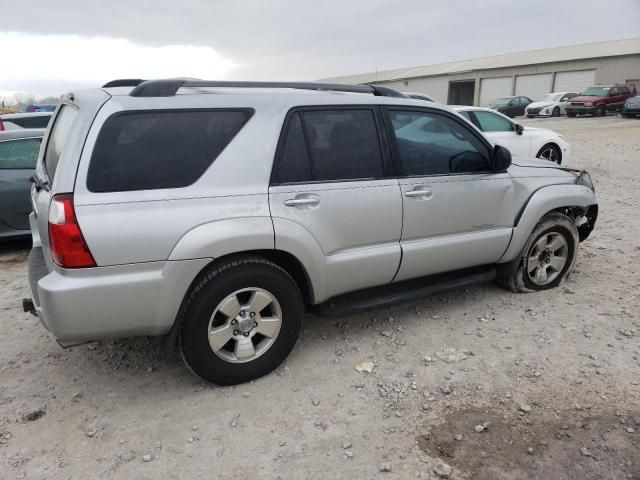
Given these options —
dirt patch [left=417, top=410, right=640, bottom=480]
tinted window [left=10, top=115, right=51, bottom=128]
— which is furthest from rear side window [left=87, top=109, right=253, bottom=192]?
tinted window [left=10, top=115, right=51, bottom=128]

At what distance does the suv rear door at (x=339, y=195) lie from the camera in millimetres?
2998

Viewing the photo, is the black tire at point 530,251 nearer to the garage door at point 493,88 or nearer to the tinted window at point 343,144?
the tinted window at point 343,144

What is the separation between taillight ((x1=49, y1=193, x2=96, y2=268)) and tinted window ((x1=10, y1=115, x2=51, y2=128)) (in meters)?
8.04

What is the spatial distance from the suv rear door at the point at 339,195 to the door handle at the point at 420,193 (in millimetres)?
107

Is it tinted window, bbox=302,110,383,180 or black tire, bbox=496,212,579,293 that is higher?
tinted window, bbox=302,110,383,180

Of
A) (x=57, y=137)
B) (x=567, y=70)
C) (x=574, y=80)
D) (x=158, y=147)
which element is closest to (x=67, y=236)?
(x=158, y=147)

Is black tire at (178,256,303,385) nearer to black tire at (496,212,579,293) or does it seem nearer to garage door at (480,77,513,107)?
black tire at (496,212,579,293)

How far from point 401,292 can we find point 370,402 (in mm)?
992

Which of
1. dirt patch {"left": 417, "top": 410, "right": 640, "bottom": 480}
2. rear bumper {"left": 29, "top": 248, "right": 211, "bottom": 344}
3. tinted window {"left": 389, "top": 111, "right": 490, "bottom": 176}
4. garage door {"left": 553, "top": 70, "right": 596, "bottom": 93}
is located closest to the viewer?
dirt patch {"left": 417, "top": 410, "right": 640, "bottom": 480}

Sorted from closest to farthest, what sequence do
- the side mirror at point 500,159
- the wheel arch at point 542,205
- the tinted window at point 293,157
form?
the tinted window at point 293,157 → the side mirror at point 500,159 → the wheel arch at point 542,205

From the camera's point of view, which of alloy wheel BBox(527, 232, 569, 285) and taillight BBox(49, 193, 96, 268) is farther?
alloy wheel BBox(527, 232, 569, 285)

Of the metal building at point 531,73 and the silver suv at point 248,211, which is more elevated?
the metal building at point 531,73

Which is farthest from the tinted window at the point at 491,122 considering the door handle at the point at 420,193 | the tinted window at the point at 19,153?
the tinted window at the point at 19,153

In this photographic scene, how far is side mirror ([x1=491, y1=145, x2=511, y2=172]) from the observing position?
3.78 m
